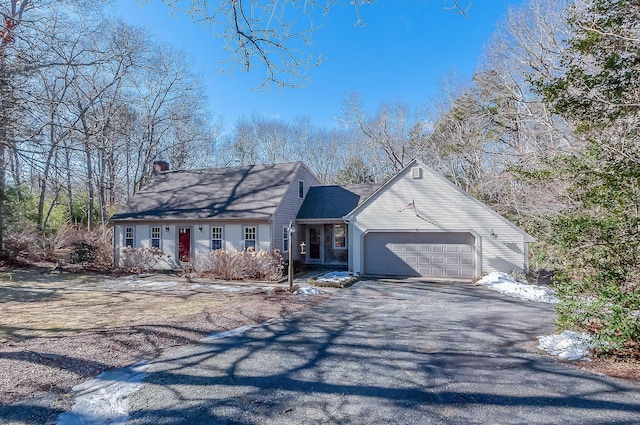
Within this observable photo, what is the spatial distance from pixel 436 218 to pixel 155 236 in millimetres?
12799

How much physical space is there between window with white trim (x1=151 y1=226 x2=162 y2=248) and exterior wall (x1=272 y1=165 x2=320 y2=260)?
18.9 ft

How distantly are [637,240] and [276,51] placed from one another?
564 centimetres

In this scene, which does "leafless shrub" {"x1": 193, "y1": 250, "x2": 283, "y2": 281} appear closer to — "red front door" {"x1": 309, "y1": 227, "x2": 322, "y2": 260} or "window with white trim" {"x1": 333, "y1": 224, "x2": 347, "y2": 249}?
"red front door" {"x1": 309, "y1": 227, "x2": 322, "y2": 260}

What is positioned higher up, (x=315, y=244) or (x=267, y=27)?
(x=267, y=27)

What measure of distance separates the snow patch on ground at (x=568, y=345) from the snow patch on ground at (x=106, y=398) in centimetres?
600

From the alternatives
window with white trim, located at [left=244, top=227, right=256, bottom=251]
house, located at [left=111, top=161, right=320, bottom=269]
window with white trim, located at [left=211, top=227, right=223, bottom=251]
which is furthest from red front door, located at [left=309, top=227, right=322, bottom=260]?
window with white trim, located at [left=211, top=227, right=223, bottom=251]

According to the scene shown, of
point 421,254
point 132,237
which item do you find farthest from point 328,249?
point 132,237

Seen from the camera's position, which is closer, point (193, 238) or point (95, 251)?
point (193, 238)

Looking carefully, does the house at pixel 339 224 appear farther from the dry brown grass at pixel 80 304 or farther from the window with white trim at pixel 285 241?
the dry brown grass at pixel 80 304

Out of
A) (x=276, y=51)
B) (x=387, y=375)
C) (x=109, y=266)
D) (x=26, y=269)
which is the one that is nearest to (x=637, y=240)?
(x=387, y=375)

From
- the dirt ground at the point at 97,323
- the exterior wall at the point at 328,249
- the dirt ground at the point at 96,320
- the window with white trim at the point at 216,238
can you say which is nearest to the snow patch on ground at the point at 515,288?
the dirt ground at the point at 97,323

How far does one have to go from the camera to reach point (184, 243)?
15.8 m

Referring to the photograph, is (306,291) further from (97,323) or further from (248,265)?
(97,323)

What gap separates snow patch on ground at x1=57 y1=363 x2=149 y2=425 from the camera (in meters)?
3.40
